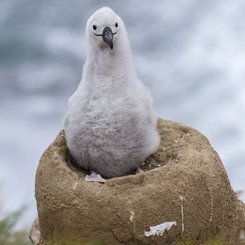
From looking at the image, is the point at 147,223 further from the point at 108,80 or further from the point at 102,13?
the point at 102,13

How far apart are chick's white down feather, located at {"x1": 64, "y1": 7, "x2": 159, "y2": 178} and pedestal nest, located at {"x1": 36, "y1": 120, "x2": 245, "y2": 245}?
0.24 metres

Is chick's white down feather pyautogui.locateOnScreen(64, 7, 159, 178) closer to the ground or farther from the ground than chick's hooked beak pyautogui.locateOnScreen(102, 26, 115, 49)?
closer to the ground

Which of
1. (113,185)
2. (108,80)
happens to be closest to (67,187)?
(113,185)

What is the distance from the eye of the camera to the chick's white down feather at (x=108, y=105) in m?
5.42

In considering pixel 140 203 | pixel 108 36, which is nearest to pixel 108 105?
pixel 108 36

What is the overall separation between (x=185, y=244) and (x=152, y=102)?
3.33ft

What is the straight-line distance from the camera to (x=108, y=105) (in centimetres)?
544

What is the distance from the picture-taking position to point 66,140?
18.9ft

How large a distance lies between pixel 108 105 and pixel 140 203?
68 centimetres

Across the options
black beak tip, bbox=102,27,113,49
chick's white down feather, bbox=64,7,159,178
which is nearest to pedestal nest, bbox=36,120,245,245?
chick's white down feather, bbox=64,7,159,178

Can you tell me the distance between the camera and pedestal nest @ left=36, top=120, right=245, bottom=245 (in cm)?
526

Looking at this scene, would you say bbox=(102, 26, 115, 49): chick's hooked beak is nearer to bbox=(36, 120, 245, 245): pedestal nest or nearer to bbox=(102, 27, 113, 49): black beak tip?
bbox=(102, 27, 113, 49): black beak tip

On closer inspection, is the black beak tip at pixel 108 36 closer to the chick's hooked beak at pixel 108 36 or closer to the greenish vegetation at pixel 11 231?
the chick's hooked beak at pixel 108 36

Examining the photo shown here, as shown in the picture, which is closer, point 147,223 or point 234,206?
point 147,223
